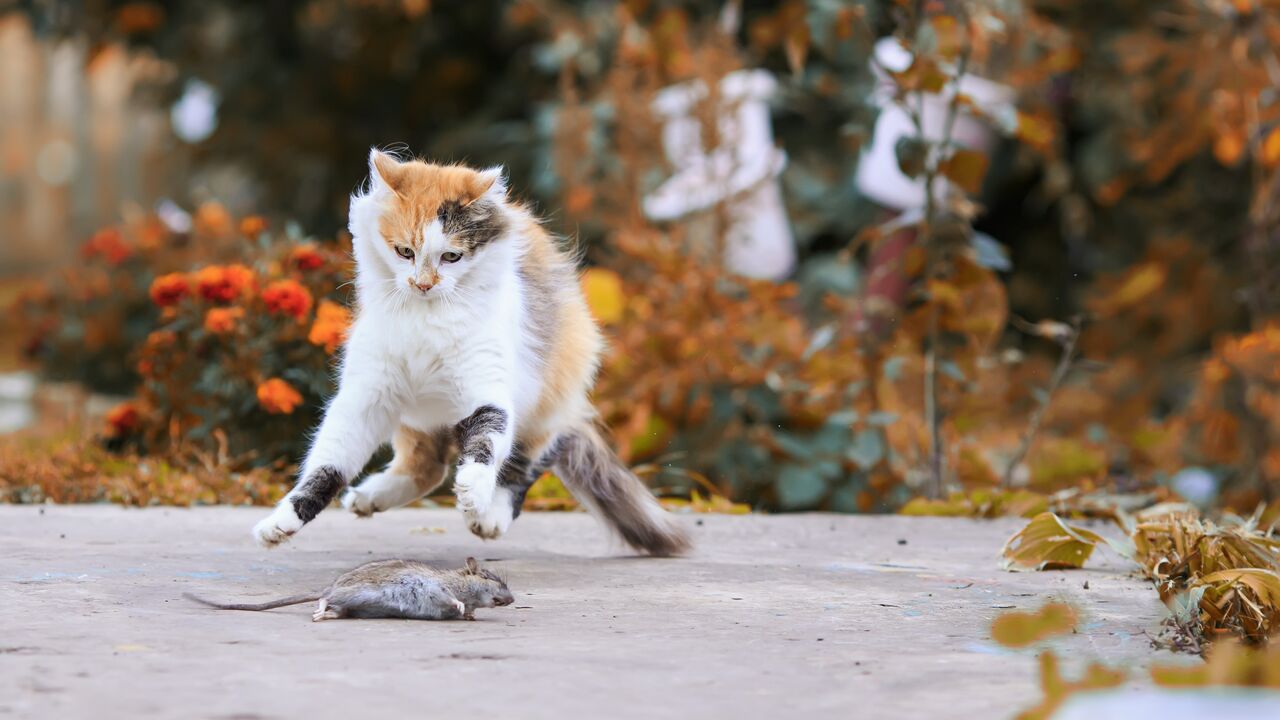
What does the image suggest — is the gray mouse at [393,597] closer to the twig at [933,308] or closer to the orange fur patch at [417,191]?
the orange fur patch at [417,191]

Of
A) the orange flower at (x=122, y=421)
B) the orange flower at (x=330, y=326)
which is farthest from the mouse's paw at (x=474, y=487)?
the orange flower at (x=122, y=421)

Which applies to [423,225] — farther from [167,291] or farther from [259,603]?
[167,291]

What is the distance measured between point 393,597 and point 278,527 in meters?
0.44

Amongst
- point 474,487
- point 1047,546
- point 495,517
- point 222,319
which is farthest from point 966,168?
point 222,319

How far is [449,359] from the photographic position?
314cm

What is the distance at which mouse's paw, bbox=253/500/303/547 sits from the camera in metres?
2.89

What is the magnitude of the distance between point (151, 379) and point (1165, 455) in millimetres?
3948

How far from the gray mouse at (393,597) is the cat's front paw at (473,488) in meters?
0.29

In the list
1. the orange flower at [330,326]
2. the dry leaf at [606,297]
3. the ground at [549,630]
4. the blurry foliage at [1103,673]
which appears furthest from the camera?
the dry leaf at [606,297]

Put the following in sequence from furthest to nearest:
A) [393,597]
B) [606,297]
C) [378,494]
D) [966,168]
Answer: [606,297] → [966,168] → [378,494] → [393,597]

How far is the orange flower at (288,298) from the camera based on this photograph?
4.61 m

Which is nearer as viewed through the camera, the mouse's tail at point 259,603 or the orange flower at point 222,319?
the mouse's tail at point 259,603

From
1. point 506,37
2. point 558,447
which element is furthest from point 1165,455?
point 506,37

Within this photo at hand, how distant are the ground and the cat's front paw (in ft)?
0.61
